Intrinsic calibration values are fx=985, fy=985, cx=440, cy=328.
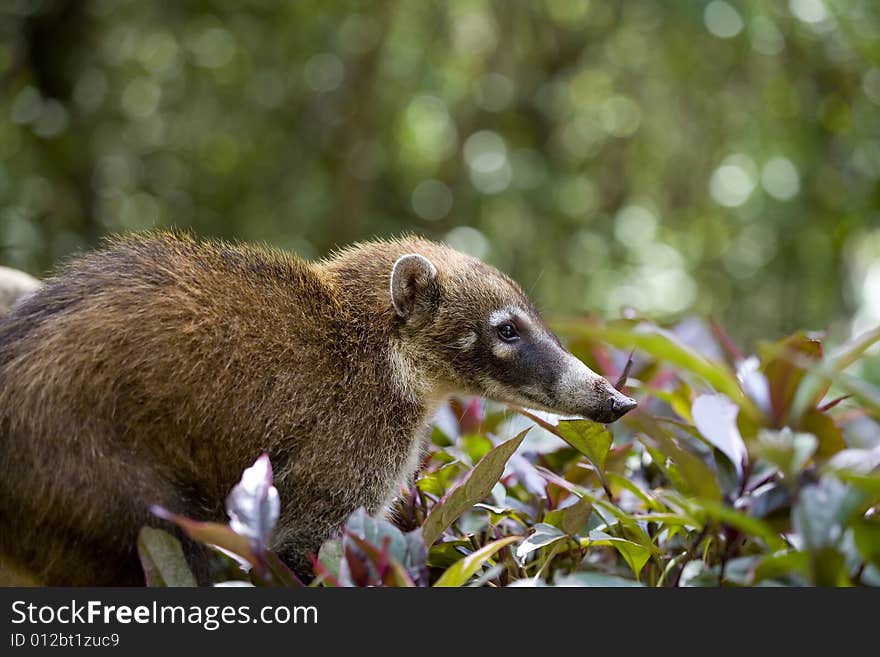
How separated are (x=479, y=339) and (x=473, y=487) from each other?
146 centimetres

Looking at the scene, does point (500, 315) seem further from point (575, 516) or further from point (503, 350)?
point (575, 516)

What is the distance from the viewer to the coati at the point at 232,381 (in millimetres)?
2652

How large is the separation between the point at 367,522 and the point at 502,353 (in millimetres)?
1649

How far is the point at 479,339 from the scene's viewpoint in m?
3.78

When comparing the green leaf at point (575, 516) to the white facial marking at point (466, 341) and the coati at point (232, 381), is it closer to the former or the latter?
the coati at point (232, 381)

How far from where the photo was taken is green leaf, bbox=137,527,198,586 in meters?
2.25

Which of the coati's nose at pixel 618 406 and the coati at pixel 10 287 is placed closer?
the coati's nose at pixel 618 406

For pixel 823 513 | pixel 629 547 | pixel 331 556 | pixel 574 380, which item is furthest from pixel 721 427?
pixel 574 380

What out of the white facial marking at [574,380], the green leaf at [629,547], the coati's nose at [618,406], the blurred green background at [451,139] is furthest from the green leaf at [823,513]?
the blurred green background at [451,139]

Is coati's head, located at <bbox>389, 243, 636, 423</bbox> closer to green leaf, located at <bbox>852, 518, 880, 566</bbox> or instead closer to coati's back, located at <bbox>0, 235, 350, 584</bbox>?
coati's back, located at <bbox>0, 235, 350, 584</bbox>

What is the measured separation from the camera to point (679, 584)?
238 centimetres

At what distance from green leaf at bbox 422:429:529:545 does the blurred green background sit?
599 cm

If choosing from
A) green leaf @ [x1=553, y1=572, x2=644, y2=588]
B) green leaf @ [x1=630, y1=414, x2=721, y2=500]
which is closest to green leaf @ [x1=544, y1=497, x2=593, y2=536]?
green leaf @ [x1=553, y1=572, x2=644, y2=588]

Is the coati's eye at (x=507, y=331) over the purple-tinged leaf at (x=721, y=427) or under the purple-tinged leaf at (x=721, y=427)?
under
